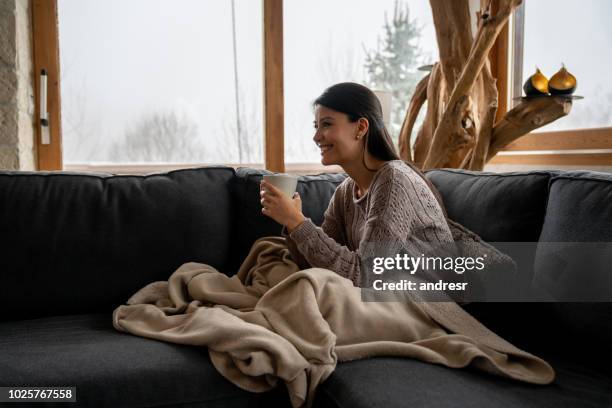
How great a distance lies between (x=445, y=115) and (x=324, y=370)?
1696 mm

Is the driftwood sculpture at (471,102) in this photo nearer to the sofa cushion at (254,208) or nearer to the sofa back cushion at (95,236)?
the sofa cushion at (254,208)

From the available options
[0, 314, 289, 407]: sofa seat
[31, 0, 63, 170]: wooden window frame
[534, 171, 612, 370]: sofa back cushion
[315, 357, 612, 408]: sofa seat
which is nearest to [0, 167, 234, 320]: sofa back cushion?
[0, 314, 289, 407]: sofa seat

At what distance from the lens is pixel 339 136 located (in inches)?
66.2

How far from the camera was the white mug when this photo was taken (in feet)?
4.97

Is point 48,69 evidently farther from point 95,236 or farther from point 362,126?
point 362,126

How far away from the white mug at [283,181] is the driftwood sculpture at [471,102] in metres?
1.26

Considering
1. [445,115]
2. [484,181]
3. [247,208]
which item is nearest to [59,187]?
[247,208]

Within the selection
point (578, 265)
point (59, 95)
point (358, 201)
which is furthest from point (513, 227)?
point (59, 95)

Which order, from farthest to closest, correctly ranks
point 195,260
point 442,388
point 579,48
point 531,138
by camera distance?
point 531,138 → point 579,48 → point 195,260 → point 442,388

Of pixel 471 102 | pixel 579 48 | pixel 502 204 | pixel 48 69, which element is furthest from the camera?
pixel 48 69

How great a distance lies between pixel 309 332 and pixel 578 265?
0.66 metres

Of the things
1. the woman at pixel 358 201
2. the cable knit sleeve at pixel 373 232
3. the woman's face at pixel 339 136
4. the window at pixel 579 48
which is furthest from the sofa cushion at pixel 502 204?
the window at pixel 579 48

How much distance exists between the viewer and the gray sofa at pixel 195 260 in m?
1.17

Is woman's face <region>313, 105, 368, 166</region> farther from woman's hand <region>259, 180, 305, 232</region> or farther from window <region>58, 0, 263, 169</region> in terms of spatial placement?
window <region>58, 0, 263, 169</region>
